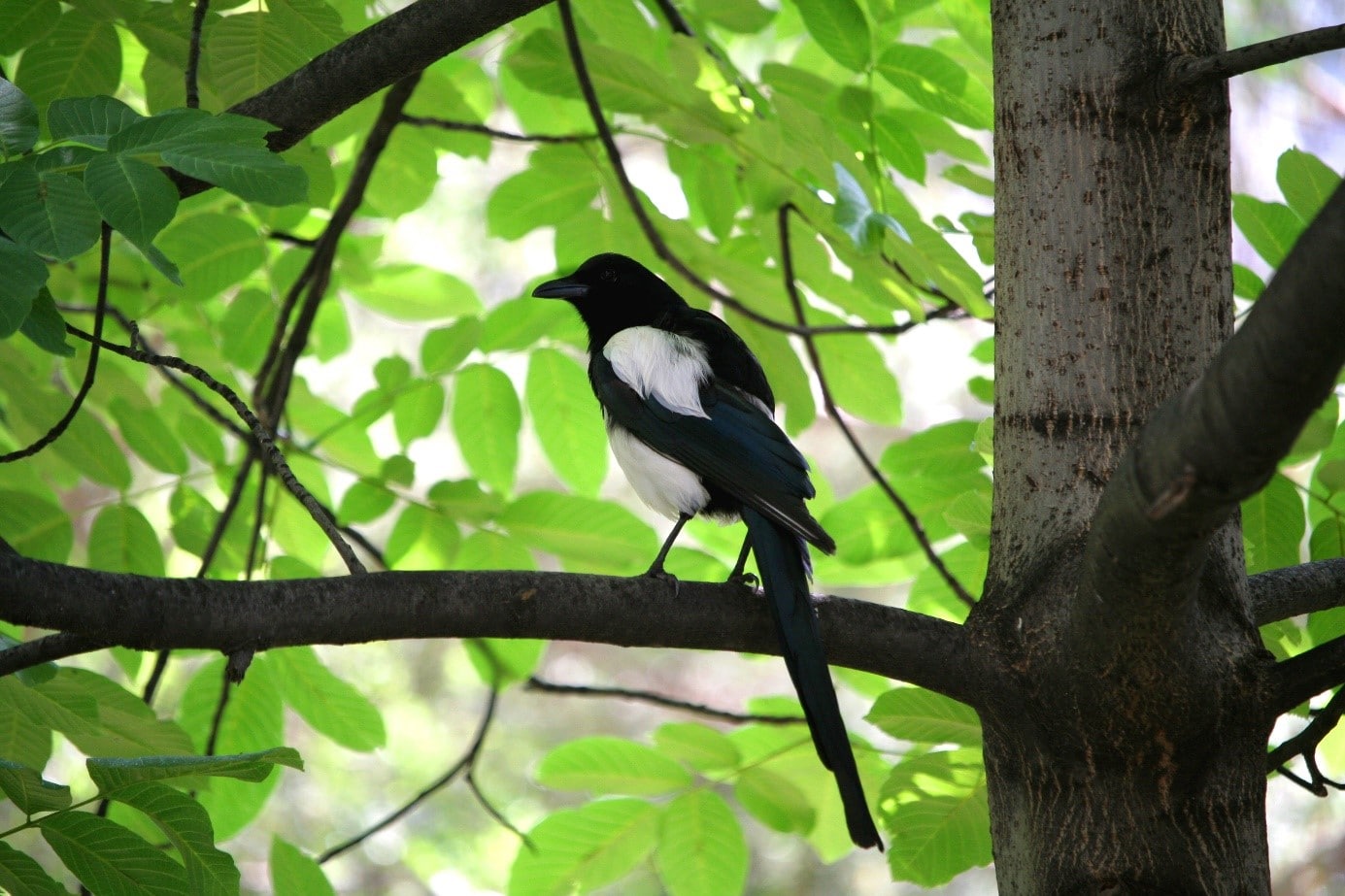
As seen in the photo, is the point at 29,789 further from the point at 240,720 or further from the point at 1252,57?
the point at 1252,57

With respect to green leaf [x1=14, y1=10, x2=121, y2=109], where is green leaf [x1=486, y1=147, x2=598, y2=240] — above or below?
above

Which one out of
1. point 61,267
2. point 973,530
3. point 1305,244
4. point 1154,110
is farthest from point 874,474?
point 61,267

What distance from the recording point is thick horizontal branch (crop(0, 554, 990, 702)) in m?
1.51

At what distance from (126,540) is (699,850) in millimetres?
1469

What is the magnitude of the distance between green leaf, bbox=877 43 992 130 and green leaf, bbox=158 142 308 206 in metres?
1.61

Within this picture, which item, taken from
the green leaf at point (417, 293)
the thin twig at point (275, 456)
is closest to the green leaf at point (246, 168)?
the thin twig at point (275, 456)

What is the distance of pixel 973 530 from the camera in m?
2.42

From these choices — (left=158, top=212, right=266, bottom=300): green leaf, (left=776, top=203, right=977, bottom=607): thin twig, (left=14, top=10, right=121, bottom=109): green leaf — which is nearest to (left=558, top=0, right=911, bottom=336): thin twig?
(left=776, top=203, right=977, bottom=607): thin twig

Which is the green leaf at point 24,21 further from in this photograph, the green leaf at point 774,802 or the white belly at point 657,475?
the green leaf at point 774,802

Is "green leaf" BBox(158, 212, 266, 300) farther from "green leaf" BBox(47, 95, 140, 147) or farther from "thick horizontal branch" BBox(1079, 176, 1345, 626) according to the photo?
"thick horizontal branch" BBox(1079, 176, 1345, 626)

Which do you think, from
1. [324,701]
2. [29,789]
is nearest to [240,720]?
[324,701]

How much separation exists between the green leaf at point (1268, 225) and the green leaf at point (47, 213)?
6.96 ft

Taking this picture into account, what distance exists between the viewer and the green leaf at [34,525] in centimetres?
270

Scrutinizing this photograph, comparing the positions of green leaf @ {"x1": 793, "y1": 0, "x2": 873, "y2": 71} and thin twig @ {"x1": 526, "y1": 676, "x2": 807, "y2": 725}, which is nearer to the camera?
thin twig @ {"x1": 526, "y1": 676, "x2": 807, "y2": 725}
